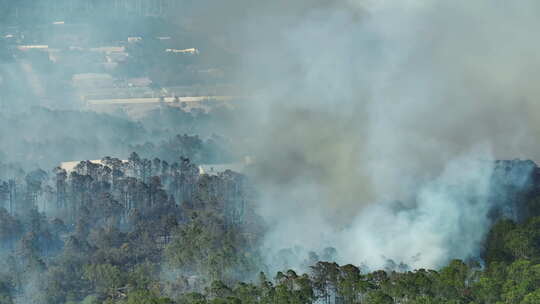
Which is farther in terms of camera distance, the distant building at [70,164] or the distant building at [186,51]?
the distant building at [186,51]

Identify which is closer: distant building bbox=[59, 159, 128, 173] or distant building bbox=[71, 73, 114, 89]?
distant building bbox=[59, 159, 128, 173]

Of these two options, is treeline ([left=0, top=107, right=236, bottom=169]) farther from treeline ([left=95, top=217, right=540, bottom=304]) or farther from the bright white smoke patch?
treeline ([left=95, top=217, right=540, bottom=304])

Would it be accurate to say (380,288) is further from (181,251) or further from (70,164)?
(70,164)

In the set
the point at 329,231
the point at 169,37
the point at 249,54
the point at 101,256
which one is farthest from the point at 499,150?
the point at 169,37

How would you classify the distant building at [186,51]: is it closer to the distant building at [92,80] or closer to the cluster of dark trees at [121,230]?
the distant building at [92,80]

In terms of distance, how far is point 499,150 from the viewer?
28.3 m

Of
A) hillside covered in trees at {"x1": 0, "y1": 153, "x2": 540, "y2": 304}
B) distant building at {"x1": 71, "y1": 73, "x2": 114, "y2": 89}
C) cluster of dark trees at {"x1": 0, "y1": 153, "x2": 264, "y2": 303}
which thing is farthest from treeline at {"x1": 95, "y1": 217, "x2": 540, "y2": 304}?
distant building at {"x1": 71, "y1": 73, "x2": 114, "y2": 89}

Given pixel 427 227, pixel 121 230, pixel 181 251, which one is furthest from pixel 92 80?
pixel 427 227

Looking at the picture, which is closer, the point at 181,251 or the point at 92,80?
the point at 181,251

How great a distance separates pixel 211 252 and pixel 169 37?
19.0 m

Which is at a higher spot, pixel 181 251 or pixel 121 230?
pixel 121 230

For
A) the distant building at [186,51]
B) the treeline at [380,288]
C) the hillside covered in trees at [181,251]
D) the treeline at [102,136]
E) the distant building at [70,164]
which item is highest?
the distant building at [186,51]

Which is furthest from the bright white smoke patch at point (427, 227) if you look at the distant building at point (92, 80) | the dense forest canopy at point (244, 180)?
the distant building at point (92, 80)

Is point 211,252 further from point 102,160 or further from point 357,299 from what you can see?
point 102,160
